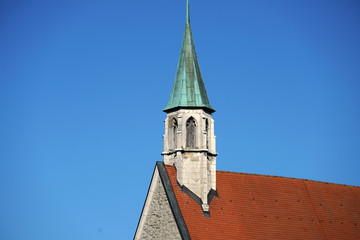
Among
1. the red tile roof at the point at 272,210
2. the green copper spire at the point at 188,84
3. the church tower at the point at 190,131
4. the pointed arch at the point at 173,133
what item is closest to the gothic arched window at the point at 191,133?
the church tower at the point at 190,131

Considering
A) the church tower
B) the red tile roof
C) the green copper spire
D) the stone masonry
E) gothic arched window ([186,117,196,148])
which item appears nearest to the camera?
the stone masonry

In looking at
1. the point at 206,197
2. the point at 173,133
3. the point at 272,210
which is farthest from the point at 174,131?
the point at 272,210

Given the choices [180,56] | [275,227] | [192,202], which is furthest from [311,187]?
[180,56]

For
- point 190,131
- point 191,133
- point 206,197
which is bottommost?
point 206,197

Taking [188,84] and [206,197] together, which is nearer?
[206,197]

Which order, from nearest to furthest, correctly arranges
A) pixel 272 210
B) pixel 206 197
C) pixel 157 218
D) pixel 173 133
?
pixel 157 218 < pixel 206 197 < pixel 272 210 < pixel 173 133

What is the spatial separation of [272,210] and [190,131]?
6.48 m

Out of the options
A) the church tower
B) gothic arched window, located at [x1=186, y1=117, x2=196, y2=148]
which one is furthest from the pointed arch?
gothic arched window, located at [x1=186, y1=117, x2=196, y2=148]

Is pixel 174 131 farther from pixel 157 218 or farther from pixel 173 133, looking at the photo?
pixel 157 218

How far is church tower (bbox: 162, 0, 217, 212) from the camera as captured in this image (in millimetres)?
37312

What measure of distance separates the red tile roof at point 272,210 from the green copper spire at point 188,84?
155 inches

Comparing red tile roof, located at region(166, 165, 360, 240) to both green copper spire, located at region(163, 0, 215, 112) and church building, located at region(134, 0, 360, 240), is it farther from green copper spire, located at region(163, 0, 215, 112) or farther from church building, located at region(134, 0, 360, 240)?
green copper spire, located at region(163, 0, 215, 112)

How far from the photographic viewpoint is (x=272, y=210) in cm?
3812

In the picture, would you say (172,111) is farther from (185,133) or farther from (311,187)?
(311,187)
